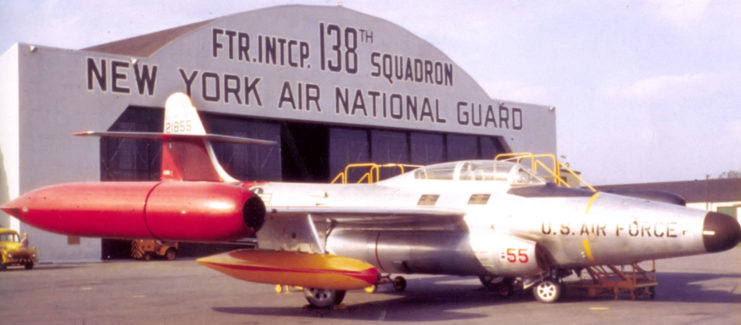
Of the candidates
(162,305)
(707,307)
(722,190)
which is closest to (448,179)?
(707,307)

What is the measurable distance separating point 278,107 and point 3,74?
1147cm

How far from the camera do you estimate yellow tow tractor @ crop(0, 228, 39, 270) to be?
85.5 feet

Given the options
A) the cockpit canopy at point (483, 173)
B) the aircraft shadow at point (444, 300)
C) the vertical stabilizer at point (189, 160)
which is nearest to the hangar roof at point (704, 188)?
the aircraft shadow at point (444, 300)

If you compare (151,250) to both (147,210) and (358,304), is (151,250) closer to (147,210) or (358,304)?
(358,304)

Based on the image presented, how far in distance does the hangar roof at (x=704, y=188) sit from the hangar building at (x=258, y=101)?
28144 mm

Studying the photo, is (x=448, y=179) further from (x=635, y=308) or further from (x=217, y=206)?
(x=217, y=206)

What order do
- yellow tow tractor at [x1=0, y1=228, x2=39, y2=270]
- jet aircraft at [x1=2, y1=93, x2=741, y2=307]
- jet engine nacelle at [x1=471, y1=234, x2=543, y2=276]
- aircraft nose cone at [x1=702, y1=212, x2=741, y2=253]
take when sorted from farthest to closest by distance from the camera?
yellow tow tractor at [x1=0, y1=228, x2=39, y2=270] < jet engine nacelle at [x1=471, y1=234, x2=543, y2=276] < aircraft nose cone at [x1=702, y1=212, x2=741, y2=253] < jet aircraft at [x1=2, y1=93, x2=741, y2=307]

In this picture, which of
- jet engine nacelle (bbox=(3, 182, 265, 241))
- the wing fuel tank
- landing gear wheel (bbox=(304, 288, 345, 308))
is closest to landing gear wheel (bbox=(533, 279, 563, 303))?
landing gear wheel (bbox=(304, 288, 345, 308))

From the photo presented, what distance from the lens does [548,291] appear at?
13523 millimetres

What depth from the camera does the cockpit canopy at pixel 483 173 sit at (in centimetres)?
1350

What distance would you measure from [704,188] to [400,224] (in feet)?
205

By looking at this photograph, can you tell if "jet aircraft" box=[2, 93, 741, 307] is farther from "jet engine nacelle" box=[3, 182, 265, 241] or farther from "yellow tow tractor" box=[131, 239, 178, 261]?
"yellow tow tractor" box=[131, 239, 178, 261]

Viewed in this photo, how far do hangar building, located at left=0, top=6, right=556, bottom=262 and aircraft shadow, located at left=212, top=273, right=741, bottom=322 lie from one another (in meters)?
18.1

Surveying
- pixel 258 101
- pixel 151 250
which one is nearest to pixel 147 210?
pixel 151 250
